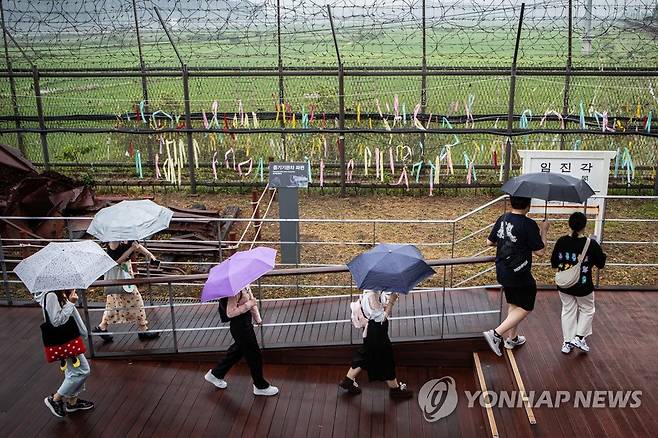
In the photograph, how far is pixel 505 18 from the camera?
1183cm

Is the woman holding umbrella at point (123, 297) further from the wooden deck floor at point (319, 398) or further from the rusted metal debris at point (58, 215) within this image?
the rusted metal debris at point (58, 215)

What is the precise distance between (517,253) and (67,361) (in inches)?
149

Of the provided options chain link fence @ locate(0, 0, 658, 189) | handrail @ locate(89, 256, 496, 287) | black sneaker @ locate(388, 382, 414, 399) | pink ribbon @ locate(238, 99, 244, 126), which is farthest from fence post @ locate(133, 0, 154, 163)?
black sneaker @ locate(388, 382, 414, 399)

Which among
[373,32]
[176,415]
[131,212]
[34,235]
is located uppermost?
[373,32]

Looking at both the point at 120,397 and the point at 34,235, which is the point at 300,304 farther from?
the point at 34,235

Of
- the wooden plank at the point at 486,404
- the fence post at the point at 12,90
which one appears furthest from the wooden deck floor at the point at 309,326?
the fence post at the point at 12,90

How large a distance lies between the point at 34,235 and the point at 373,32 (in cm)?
759

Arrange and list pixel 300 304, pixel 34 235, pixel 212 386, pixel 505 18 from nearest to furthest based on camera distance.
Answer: pixel 212 386 → pixel 300 304 → pixel 34 235 → pixel 505 18

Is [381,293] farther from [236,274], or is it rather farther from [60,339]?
[60,339]

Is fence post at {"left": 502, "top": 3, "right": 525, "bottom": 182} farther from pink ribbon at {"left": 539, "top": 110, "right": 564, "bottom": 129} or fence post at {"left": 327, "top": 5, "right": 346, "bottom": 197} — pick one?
fence post at {"left": 327, "top": 5, "right": 346, "bottom": 197}

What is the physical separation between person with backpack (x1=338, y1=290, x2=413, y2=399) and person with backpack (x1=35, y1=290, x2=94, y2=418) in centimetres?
221

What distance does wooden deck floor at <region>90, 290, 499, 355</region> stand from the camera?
6.21 meters

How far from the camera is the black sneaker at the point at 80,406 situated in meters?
5.39

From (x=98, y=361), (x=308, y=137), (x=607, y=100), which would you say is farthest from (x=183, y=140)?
(x=607, y=100)
